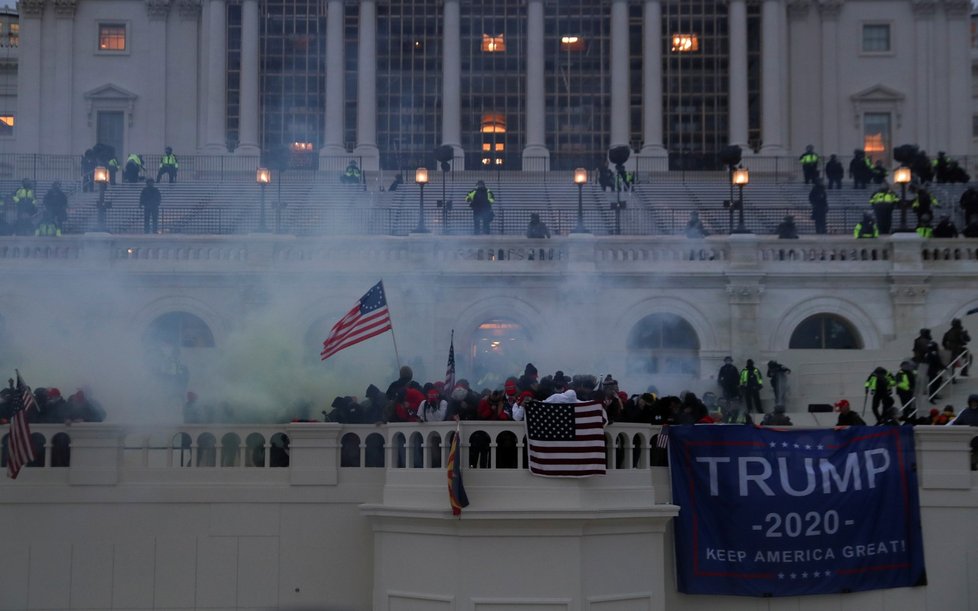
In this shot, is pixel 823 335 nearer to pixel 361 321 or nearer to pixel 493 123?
pixel 361 321

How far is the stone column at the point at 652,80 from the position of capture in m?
58.9

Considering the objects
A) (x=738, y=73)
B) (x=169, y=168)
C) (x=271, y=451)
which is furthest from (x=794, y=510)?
(x=738, y=73)

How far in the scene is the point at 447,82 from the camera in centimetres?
5950

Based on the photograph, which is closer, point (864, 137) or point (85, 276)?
point (85, 276)

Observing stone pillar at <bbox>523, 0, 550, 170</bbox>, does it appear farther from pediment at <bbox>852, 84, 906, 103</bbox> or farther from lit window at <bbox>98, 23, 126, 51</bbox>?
lit window at <bbox>98, 23, 126, 51</bbox>

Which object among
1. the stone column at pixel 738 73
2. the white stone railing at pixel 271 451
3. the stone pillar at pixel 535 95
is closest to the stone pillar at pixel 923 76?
the stone column at pixel 738 73

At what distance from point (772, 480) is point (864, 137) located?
42.8 m

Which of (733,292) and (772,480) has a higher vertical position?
(733,292)

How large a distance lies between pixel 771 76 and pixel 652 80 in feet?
14.7

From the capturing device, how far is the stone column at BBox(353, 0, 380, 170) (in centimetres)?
5853

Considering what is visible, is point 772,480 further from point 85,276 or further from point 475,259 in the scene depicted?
point 85,276

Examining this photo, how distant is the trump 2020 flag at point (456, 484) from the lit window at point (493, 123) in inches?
1661

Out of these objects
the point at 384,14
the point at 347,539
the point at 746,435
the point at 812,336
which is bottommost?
the point at 347,539

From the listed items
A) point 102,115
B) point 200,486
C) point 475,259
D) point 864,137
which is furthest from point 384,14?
point 200,486
